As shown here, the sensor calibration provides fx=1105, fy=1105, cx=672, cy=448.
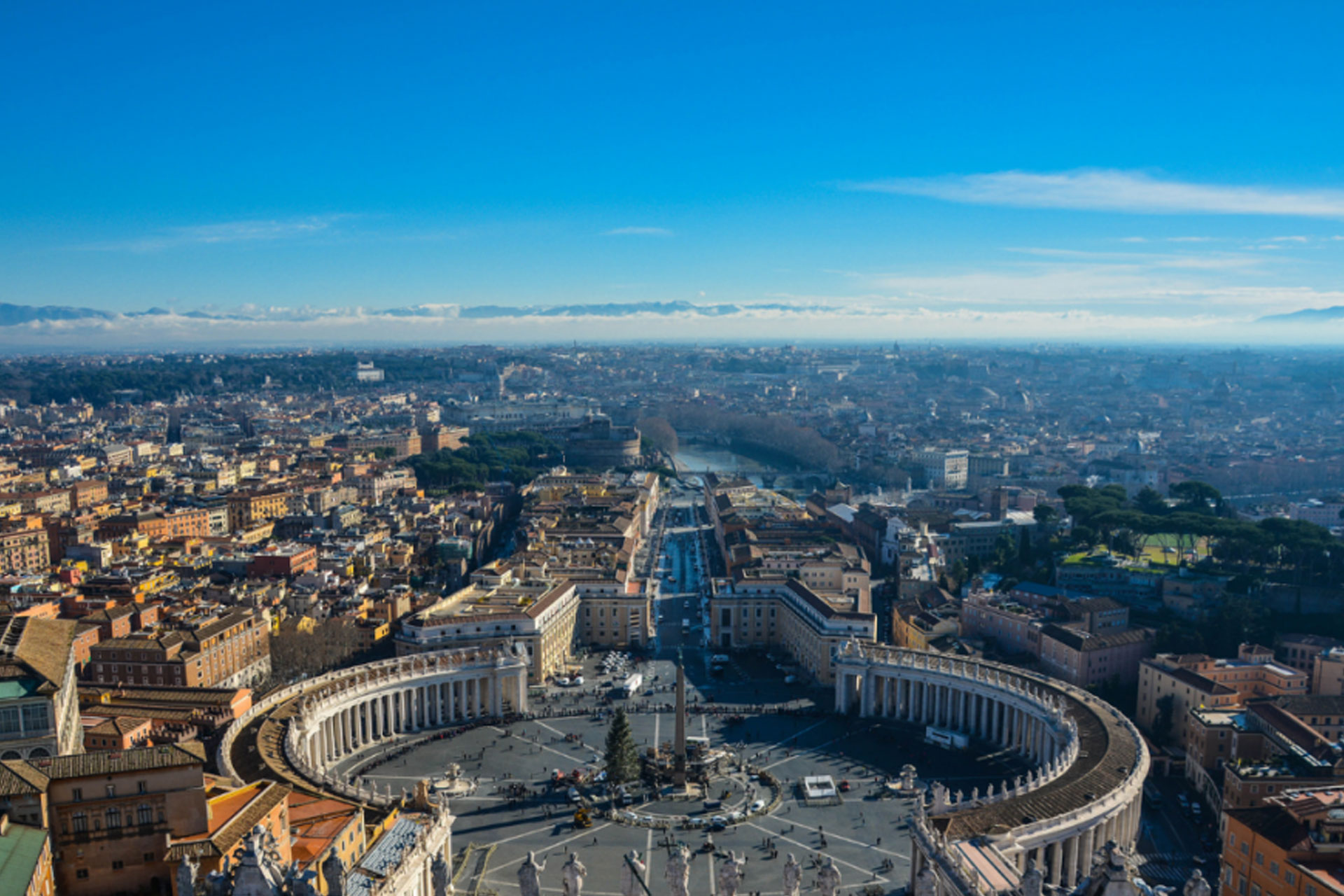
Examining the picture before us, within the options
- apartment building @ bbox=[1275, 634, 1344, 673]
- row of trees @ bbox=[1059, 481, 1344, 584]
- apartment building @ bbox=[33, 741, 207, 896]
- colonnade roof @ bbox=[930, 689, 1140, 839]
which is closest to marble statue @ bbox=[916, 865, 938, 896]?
colonnade roof @ bbox=[930, 689, 1140, 839]

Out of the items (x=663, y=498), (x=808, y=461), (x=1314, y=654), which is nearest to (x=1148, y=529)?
(x=1314, y=654)

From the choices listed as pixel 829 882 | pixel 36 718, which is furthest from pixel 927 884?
pixel 36 718

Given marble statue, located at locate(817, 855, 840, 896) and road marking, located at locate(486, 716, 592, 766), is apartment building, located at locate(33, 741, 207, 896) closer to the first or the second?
marble statue, located at locate(817, 855, 840, 896)

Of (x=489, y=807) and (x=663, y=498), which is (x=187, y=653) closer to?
(x=489, y=807)

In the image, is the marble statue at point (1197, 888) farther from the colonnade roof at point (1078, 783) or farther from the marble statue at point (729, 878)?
the colonnade roof at point (1078, 783)

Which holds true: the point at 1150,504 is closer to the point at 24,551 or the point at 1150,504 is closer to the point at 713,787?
the point at 713,787

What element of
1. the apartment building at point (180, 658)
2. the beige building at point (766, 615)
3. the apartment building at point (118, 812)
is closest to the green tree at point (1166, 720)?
the beige building at point (766, 615)
